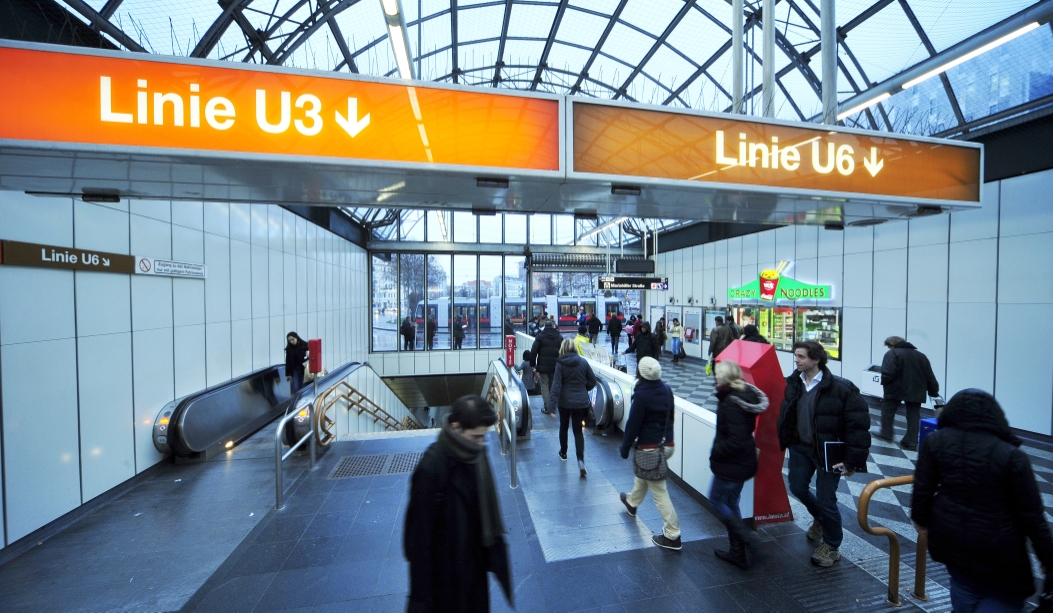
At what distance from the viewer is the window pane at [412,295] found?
16.8 m

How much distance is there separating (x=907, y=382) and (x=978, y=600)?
16.0ft

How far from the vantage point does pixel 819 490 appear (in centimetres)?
297

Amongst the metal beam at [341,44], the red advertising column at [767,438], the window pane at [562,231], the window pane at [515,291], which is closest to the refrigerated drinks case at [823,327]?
the red advertising column at [767,438]

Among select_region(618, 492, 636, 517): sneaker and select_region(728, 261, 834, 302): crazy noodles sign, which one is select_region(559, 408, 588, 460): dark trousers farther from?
select_region(728, 261, 834, 302): crazy noodles sign

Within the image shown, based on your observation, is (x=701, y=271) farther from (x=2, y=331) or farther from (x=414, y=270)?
(x=2, y=331)

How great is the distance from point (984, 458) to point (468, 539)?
233 centimetres

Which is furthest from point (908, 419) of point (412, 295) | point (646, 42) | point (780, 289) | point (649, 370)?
point (412, 295)

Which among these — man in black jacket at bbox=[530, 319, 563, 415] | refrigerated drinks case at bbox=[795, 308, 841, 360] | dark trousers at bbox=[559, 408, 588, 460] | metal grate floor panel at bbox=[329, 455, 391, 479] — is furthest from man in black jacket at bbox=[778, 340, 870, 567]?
refrigerated drinks case at bbox=[795, 308, 841, 360]

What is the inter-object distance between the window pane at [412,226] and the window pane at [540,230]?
470 centimetres

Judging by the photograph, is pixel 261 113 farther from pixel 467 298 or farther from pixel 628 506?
pixel 467 298

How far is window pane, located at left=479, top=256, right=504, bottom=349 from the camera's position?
17.4m

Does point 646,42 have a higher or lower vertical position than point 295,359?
higher

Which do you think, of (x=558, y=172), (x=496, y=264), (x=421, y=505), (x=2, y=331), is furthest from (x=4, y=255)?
(x=496, y=264)

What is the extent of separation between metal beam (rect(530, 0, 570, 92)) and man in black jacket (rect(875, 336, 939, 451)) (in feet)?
27.7
